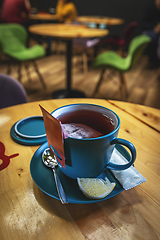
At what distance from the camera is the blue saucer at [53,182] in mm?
322

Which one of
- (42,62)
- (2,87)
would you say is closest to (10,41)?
(42,62)

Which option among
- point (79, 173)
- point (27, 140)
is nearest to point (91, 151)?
point (79, 173)

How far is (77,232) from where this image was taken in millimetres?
286

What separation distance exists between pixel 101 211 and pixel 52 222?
3.3 inches

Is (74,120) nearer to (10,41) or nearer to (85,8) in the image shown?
(10,41)

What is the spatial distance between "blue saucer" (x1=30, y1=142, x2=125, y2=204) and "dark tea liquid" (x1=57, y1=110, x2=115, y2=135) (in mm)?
91

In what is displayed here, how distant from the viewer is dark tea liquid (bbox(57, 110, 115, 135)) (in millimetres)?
397

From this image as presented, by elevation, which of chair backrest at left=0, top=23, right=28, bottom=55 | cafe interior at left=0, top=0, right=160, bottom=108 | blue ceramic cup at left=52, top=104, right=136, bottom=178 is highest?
blue ceramic cup at left=52, top=104, right=136, bottom=178

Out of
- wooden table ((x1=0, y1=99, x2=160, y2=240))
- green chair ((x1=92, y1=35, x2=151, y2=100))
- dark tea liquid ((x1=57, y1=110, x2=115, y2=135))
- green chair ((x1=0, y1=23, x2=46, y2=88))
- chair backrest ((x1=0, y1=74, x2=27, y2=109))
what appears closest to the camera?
wooden table ((x1=0, y1=99, x2=160, y2=240))

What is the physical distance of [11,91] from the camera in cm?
88

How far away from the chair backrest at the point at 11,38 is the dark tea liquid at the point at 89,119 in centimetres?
224

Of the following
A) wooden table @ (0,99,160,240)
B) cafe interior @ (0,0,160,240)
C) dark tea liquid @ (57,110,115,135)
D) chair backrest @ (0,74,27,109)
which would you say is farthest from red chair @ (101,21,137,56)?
wooden table @ (0,99,160,240)

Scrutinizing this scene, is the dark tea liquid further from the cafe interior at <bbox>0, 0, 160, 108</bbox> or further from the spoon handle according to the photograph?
the cafe interior at <bbox>0, 0, 160, 108</bbox>

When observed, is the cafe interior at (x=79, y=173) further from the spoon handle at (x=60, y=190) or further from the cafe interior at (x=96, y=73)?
the cafe interior at (x=96, y=73)
